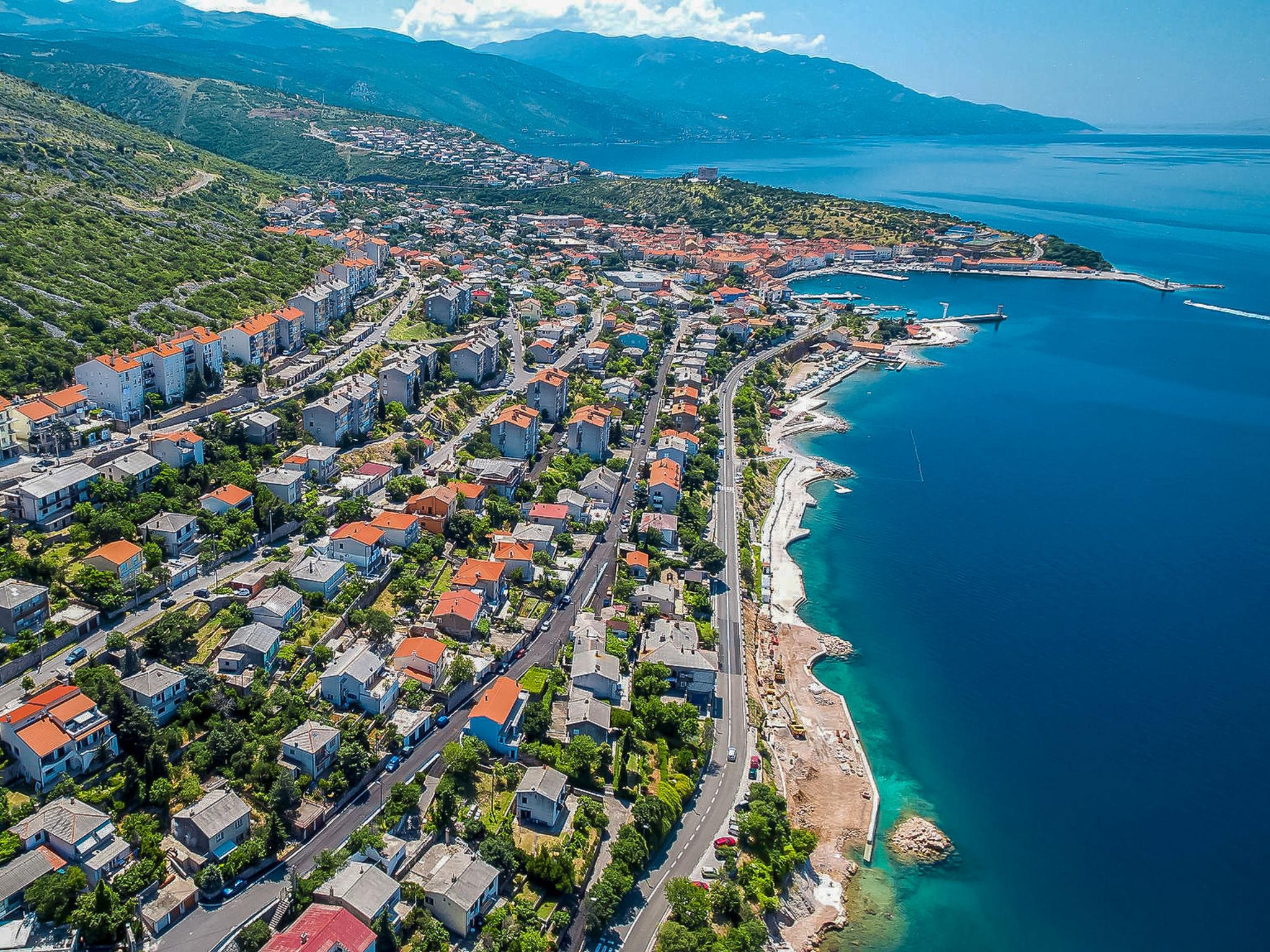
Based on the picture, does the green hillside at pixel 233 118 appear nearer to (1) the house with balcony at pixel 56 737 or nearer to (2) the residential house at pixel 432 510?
(2) the residential house at pixel 432 510

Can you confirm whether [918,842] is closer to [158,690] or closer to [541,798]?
[541,798]

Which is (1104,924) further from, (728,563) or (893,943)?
(728,563)

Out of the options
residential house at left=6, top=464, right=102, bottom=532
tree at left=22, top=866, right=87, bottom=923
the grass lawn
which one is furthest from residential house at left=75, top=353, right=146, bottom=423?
tree at left=22, top=866, right=87, bottom=923

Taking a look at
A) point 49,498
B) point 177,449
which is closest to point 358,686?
point 49,498

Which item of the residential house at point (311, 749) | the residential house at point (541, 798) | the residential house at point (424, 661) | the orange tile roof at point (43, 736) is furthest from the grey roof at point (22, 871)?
the residential house at point (541, 798)

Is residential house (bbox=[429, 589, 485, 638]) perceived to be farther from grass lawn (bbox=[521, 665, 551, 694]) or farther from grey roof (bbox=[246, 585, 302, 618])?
grey roof (bbox=[246, 585, 302, 618])

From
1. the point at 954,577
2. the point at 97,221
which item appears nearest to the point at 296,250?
the point at 97,221
